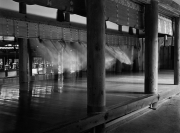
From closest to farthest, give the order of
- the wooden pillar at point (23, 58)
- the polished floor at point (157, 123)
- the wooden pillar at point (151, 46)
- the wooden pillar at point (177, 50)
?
the polished floor at point (157, 123) < the wooden pillar at point (151, 46) < the wooden pillar at point (177, 50) < the wooden pillar at point (23, 58)

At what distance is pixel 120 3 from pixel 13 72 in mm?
7750

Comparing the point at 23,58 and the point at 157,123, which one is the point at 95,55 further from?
the point at 23,58

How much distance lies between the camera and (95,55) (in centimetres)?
415

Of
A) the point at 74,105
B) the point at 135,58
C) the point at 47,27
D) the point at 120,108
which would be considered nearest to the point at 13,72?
the point at 47,27

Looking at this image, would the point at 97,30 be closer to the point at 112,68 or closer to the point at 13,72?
the point at 13,72

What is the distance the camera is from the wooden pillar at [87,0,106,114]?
4.12 m

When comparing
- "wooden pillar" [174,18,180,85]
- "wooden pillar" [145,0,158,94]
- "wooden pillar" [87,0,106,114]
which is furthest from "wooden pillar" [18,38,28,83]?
"wooden pillar" [174,18,180,85]

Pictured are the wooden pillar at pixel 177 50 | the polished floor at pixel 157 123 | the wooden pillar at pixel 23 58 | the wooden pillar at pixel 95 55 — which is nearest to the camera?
the wooden pillar at pixel 95 55

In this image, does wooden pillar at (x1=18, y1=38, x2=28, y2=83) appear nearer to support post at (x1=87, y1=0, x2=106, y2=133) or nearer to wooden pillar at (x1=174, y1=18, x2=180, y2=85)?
support post at (x1=87, y1=0, x2=106, y2=133)

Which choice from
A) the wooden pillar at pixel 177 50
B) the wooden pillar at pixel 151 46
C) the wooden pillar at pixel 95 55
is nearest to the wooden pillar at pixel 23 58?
the wooden pillar at pixel 151 46

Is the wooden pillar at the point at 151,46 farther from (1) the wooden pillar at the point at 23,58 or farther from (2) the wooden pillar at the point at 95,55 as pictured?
(1) the wooden pillar at the point at 23,58

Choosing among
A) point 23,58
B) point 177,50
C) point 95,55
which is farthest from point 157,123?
point 23,58

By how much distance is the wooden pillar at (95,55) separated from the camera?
412 cm

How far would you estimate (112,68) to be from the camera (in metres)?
17.4
